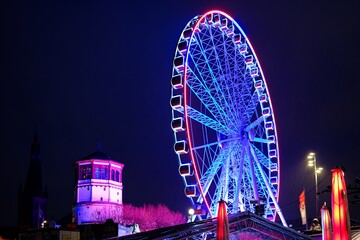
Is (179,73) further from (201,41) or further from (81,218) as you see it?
(81,218)

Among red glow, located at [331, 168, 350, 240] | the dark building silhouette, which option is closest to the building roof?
the dark building silhouette

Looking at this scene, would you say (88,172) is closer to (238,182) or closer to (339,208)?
(238,182)

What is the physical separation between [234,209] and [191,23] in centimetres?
1483

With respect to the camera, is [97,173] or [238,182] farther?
[97,173]

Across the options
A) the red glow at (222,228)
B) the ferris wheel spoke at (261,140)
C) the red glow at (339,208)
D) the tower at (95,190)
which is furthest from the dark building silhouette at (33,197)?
the red glow at (339,208)

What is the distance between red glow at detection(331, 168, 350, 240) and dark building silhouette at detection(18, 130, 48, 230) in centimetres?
15916

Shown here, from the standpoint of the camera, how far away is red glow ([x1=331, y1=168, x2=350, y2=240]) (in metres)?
15.3

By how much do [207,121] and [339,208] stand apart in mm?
26974

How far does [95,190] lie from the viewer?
108m

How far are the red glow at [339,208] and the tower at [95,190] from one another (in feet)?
304

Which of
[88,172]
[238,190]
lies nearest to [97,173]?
[88,172]

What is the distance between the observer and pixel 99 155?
364ft

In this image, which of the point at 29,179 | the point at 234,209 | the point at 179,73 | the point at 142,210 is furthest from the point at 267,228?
the point at 29,179

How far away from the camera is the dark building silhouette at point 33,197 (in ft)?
573
